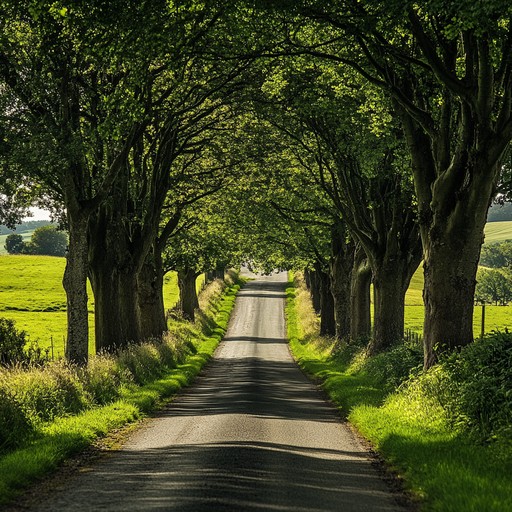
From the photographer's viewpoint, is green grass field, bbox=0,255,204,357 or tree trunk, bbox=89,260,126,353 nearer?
tree trunk, bbox=89,260,126,353

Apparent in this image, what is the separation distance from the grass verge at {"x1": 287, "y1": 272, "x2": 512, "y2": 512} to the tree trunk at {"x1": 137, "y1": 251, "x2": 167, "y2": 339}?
600 inches

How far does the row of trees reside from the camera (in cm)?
1554

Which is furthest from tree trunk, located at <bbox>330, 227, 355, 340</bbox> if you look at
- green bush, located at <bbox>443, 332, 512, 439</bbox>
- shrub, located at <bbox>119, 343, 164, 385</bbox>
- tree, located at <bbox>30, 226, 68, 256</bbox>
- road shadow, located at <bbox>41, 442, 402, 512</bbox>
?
tree, located at <bbox>30, 226, 68, 256</bbox>

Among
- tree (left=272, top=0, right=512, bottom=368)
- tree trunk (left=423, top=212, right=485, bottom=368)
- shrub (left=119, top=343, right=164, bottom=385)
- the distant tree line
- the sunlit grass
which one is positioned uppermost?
the distant tree line

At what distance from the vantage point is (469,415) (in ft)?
42.9

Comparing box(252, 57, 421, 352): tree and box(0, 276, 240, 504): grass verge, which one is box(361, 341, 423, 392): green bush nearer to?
box(252, 57, 421, 352): tree

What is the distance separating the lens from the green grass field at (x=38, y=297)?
5890cm

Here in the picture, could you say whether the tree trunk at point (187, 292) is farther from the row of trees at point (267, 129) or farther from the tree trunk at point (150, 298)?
the tree trunk at point (150, 298)

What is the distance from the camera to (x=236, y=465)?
11266 millimetres

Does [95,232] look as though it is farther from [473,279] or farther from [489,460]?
[489,460]

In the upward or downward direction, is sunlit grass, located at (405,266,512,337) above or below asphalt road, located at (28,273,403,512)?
below

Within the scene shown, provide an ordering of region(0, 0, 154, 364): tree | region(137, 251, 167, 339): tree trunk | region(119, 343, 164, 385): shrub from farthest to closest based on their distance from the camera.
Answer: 1. region(137, 251, 167, 339): tree trunk
2. region(119, 343, 164, 385): shrub
3. region(0, 0, 154, 364): tree

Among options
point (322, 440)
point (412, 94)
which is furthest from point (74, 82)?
point (322, 440)

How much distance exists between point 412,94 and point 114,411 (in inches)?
443
